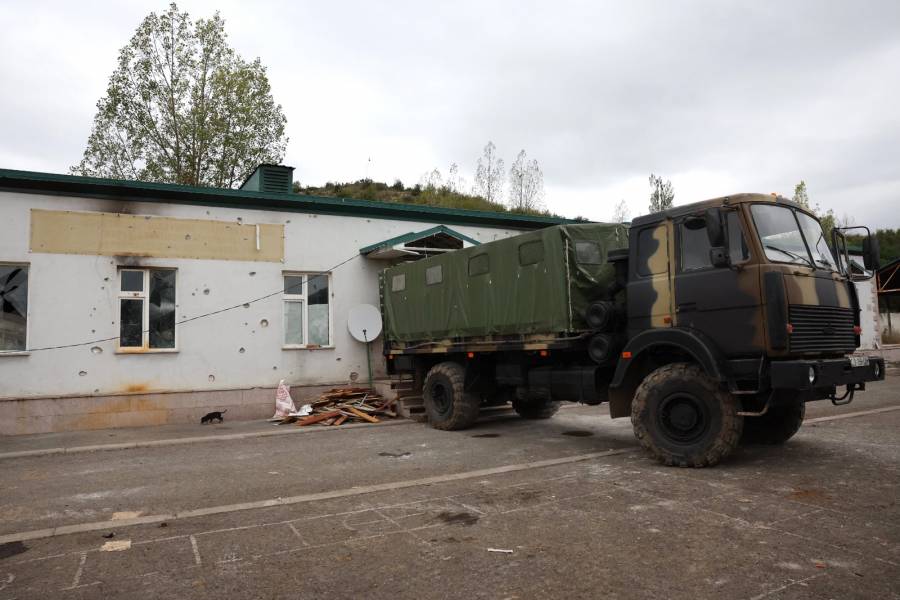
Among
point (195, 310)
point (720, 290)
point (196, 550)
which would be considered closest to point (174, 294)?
point (195, 310)

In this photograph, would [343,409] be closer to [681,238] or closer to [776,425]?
[681,238]

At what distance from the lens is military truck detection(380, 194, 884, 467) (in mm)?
6520

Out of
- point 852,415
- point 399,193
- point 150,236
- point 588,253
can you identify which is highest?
point 399,193

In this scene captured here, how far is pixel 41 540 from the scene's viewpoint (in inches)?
194

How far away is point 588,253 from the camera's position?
8.69m

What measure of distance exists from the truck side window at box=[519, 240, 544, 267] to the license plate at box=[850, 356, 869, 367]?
13.2 ft

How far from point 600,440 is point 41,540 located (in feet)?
22.9

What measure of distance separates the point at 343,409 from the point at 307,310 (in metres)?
2.72

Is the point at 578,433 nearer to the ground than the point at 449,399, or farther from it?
nearer to the ground

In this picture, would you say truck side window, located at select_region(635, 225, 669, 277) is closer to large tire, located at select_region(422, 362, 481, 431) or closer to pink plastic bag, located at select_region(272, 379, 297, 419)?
large tire, located at select_region(422, 362, 481, 431)

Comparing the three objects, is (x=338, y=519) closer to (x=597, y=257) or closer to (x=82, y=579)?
(x=82, y=579)

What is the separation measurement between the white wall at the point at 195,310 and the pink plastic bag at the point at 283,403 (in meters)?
0.66

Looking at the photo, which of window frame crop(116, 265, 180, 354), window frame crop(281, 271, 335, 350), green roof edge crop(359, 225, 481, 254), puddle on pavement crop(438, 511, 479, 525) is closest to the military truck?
puddle on pavement crop(438, 511, 479, 525)

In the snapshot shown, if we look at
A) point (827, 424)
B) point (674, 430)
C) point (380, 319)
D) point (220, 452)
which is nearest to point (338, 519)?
point (674, 430)
